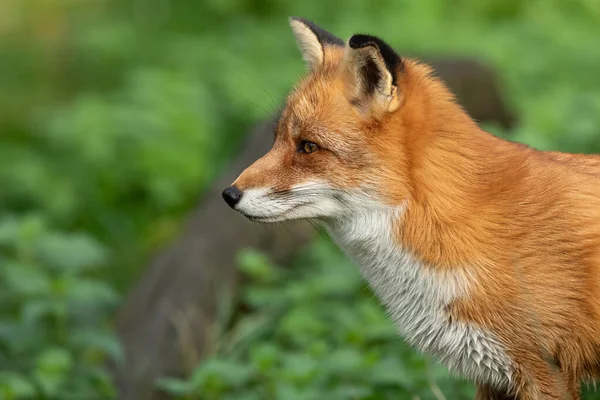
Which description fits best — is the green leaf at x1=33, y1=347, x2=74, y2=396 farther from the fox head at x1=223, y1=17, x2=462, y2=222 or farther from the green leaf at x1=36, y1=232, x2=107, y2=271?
the fox head at x1=223, y1=17, x2=462, y2=222

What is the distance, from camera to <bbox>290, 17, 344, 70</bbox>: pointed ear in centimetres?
477

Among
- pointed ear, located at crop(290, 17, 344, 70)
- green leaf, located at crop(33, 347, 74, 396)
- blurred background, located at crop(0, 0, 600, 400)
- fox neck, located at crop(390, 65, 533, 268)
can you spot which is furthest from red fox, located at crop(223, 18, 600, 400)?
green leaf, located at crop(33, 347, 74, 396)

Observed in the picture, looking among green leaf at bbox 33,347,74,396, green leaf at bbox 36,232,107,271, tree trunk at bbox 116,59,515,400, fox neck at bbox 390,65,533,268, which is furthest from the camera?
tree trunk at bbox 116,59,515,400

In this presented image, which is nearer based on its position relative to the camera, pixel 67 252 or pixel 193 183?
pixel 67 252

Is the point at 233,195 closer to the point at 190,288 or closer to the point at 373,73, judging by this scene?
the point at 373,73

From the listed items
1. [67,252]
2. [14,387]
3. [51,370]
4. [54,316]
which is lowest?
[14,387]

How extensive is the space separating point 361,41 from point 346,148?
1.69 feet

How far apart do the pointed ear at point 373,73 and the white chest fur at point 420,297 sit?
1.62ft

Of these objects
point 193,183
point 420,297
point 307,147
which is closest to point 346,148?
point 307,147

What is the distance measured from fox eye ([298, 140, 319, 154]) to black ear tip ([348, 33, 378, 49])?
52 cm

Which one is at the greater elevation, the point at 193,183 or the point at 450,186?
the point at 450,186

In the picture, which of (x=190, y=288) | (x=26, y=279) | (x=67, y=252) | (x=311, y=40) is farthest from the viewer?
(x=190, y=288)

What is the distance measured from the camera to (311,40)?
4.80 m

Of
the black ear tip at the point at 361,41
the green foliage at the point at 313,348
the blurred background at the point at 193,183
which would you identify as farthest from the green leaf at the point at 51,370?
the black ear tip at the point at 361,41
